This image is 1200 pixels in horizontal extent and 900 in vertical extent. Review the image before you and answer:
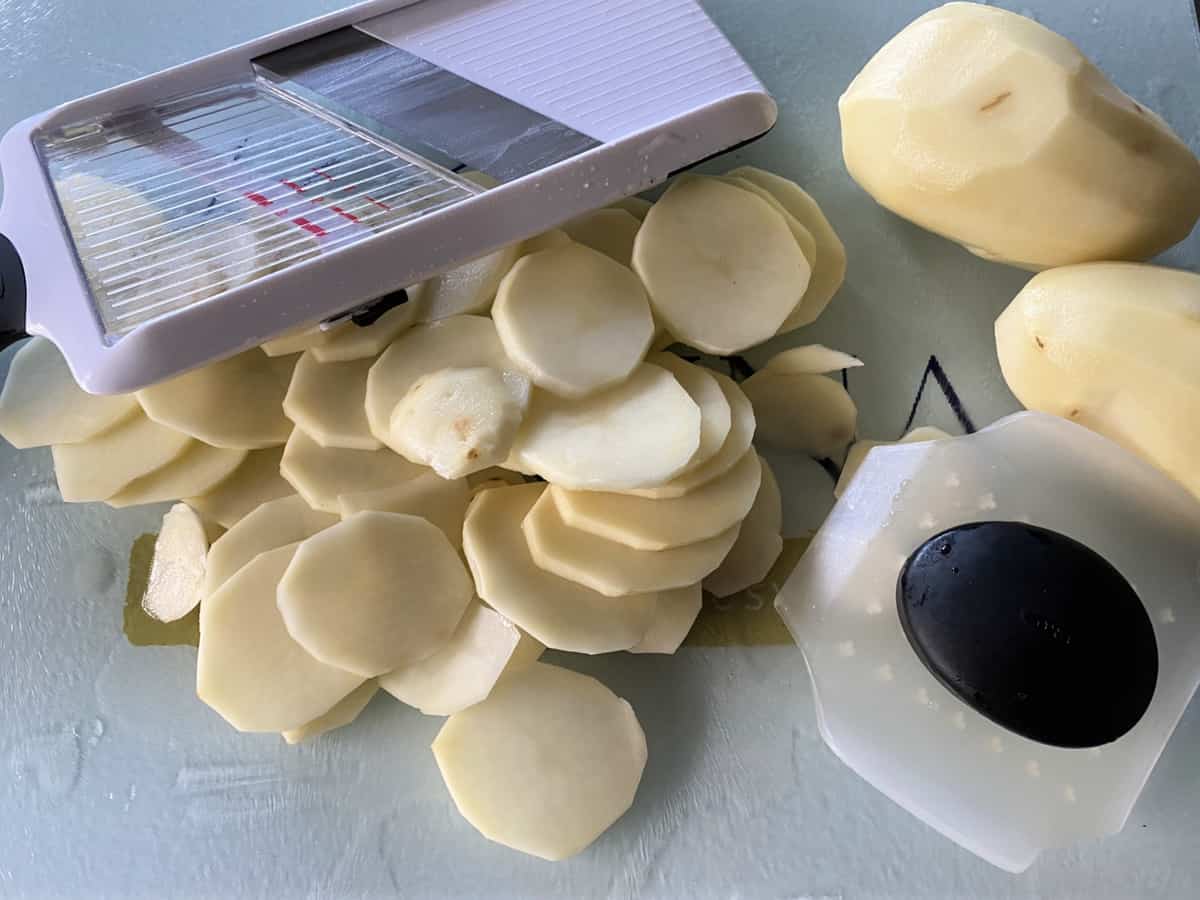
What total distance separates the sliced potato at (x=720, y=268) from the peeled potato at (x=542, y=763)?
258 mm

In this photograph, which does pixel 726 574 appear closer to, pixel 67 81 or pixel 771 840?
pixel 771 840

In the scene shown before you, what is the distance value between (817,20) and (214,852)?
793 millimetres

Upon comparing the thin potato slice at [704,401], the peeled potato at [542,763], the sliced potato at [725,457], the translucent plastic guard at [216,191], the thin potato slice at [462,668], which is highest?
the translucent plastic guard at [216,191]

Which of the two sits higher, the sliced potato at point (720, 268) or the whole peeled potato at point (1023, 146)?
the whole peeled potato at point (1023, 146)

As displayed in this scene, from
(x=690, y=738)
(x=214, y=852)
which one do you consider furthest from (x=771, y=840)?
(x=214, y=852)

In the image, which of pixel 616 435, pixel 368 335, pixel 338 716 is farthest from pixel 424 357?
pixel 338 716

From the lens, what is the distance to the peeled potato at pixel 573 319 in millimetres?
666

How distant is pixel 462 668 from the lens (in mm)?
669

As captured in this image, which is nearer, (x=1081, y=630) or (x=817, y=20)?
(x=1081, y=630)

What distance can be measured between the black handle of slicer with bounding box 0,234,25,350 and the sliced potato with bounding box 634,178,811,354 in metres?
0.40

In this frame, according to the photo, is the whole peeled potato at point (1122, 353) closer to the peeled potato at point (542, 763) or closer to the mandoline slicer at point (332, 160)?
the mandoline slicer at point (332, 160)

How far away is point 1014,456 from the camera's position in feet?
2.30

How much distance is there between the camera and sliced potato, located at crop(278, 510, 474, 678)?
0.65 m

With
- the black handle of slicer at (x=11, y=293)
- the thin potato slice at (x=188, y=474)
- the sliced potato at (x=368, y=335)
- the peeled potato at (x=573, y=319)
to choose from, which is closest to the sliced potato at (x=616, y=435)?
the peeled potato at (x=573, y=319)
